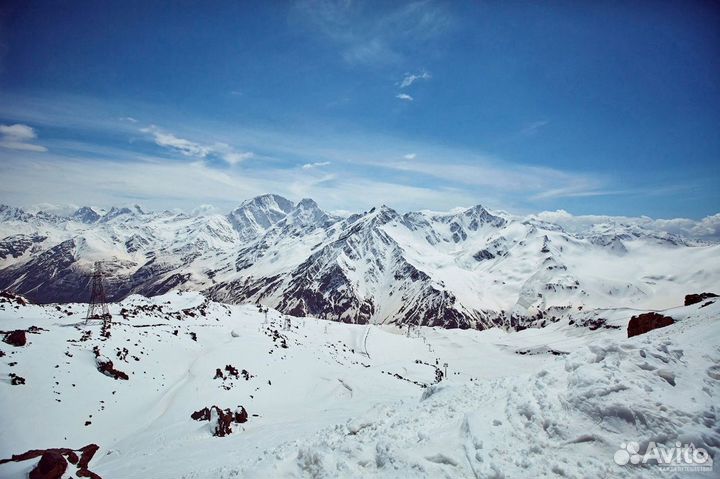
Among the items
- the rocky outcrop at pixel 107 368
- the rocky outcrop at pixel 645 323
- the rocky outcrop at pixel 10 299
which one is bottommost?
the rocky outcrop at pixel 107 368

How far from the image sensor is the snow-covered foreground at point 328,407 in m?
14.4

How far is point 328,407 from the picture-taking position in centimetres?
4712

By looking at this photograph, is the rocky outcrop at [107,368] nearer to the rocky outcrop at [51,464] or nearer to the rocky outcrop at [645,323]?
the rocky outcrop at [51,464]

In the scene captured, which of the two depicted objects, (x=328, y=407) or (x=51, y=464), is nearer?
(x=51, y=464)

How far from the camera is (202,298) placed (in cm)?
11669

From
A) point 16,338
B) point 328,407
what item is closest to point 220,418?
point 328,407

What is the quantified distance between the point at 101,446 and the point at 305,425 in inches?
676


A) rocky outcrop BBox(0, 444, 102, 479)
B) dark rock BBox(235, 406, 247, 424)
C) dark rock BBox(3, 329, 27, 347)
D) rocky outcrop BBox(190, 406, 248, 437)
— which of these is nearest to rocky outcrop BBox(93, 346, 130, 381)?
dark rock BBox(3, 329, 27, 347)

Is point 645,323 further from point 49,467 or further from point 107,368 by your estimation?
point 107,368

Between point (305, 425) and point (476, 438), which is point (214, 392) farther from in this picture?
point (476, 438)

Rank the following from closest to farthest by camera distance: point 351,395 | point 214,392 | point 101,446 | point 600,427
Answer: point 600,427, point 101,446, point 214,392, point 351,395

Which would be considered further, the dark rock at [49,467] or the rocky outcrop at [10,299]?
the rocky outcrop at [10,299]

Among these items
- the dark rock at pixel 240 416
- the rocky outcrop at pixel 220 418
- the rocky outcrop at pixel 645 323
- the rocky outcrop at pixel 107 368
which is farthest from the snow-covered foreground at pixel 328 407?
the rocky outcrop at pixel 645 323

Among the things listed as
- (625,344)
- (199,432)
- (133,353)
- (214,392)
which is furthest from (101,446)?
(625,344)
